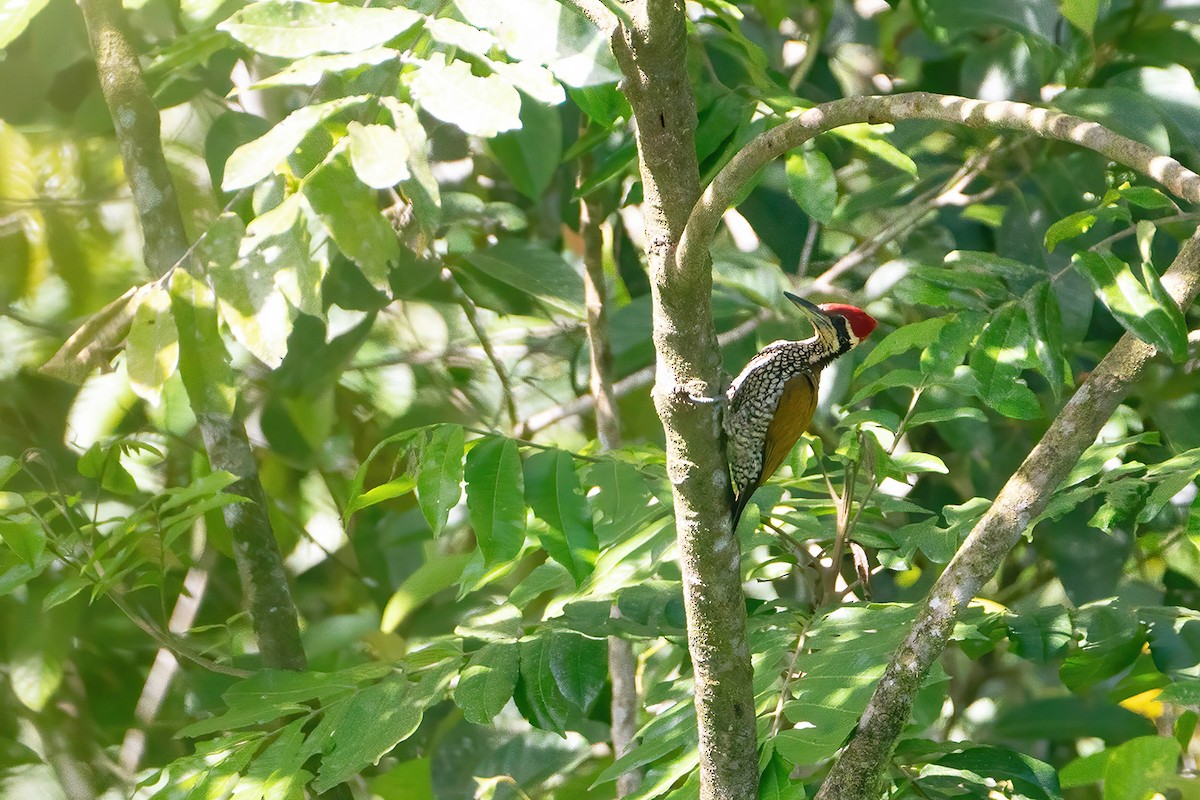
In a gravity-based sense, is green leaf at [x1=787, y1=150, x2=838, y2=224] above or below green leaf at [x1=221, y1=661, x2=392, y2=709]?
above

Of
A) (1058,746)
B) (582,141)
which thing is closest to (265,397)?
(582,141)

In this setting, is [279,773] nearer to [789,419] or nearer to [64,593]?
[64,593]

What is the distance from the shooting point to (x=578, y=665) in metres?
1.73

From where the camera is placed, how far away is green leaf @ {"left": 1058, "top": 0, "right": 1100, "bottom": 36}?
2266 millimetres

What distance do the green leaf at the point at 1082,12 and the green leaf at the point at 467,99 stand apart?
1708 mm

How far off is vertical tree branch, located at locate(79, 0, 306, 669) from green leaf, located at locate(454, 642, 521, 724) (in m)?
0.54

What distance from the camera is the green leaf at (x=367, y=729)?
1621 mm

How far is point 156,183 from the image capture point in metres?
2.08

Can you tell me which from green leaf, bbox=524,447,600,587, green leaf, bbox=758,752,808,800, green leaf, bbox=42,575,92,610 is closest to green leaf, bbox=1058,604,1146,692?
green leaf, bbox=758,752,808,800

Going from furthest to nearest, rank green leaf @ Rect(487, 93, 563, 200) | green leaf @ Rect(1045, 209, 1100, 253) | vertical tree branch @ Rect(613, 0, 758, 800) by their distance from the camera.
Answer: green leaf @ Rect(487, 93, 563, 200) < green leaf @ Rect(1045, 209, 1100, 253) < vertical tree branch @ Rect(613, 0, 758, 800)

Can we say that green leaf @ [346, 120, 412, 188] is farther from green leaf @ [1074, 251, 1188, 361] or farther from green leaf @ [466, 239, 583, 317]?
green leaf @ [466, 239, 583, 317]

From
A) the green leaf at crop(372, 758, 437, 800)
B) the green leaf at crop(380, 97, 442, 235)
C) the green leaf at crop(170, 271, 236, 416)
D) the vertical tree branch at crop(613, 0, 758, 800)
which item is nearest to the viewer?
the green leaf at crop(380, 97, 442, 235)

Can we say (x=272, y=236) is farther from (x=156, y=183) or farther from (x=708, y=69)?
→ (x=708, y=69)

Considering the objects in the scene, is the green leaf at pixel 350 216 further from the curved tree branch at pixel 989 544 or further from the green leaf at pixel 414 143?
the curved tree branch at pixel 989 544
